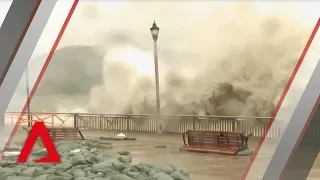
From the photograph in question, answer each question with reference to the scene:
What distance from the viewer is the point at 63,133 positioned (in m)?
3.96

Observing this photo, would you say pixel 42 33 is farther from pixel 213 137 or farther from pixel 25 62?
pixel 213 137

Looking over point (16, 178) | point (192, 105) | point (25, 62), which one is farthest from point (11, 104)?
point (192, 105)

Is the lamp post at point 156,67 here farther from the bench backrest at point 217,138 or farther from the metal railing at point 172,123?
the bench backrest at point 217,138

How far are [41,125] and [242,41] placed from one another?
5.97ft

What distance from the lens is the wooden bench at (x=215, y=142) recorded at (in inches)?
167

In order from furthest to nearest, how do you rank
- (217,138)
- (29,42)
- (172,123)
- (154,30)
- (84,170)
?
(217,138) → (172,123) → (154,30) → (29,42) → (84,170)

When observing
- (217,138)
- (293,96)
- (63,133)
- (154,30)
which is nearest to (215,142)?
(217,138)

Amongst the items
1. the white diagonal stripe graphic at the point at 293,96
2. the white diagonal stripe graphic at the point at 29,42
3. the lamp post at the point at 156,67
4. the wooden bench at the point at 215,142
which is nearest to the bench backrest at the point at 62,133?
the white diagonal stripe graphic at the point at 29,42

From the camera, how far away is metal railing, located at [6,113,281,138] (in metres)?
3.88

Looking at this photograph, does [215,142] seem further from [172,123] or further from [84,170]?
[84,170]

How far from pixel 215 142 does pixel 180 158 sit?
500 mm

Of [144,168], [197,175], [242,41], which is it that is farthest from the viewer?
[242,41]

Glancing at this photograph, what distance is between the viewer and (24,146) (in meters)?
3.53

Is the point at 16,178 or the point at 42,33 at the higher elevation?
the point at 42,33
